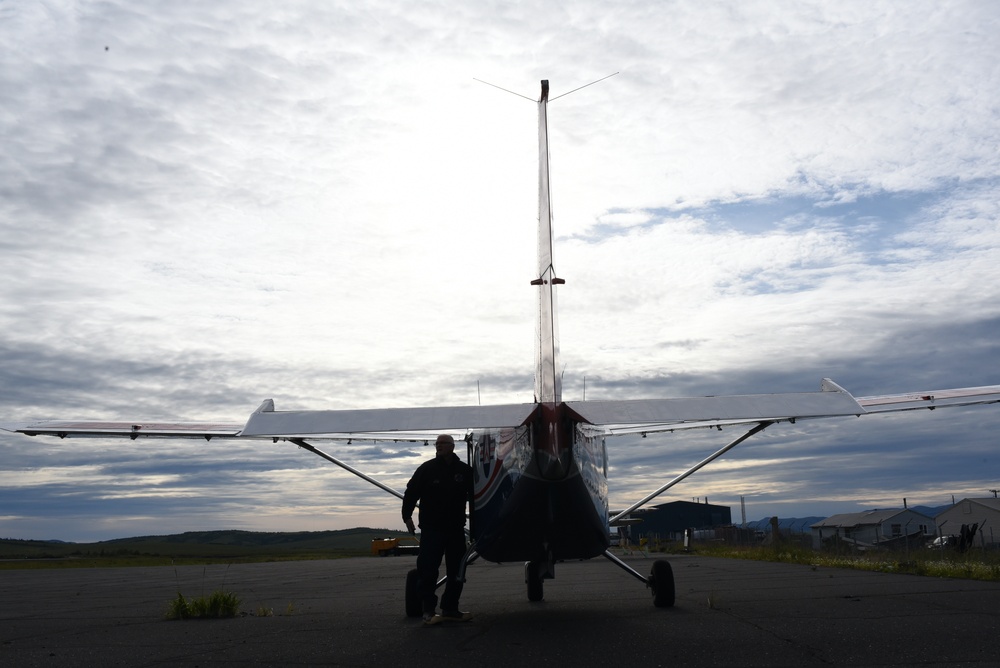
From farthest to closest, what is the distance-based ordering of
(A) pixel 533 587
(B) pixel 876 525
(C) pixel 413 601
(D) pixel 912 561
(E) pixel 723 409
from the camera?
1. (B) pixel 876 525
2. (D) pixel 912 561
3. (A) pixel 533 587
4. (C) pixel 413 601
5. (E) pixel 723 409

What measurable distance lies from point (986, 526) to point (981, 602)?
57.4m

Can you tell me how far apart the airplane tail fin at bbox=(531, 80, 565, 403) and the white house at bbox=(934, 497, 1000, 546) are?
54.3m

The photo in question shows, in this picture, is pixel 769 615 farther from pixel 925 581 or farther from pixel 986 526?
pixel 986 526

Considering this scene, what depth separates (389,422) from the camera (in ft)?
25.4

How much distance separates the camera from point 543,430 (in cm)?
866

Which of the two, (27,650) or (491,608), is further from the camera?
(491,608)

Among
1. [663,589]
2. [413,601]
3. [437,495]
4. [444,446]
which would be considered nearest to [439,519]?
[437,495]

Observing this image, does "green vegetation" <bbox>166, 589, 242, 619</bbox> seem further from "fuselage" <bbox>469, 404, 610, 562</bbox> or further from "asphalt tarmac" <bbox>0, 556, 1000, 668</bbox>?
"fuselage" <bbox>469, 404, 610, 562</bbox>

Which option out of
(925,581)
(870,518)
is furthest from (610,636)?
(870,518)

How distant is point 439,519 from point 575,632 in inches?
83.9

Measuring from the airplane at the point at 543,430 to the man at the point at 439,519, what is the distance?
0.37 metres

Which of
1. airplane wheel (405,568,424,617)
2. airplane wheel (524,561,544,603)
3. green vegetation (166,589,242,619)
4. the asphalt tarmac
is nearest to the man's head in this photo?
airplane wheel (405,568,424,617)

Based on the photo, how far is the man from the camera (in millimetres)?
9883

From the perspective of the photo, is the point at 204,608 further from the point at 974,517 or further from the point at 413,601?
the point at 974,517
